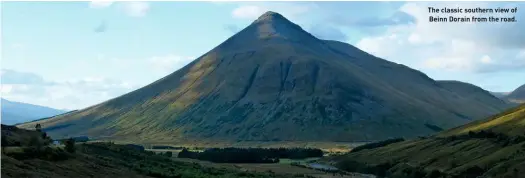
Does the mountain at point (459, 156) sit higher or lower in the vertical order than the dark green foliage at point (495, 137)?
lower

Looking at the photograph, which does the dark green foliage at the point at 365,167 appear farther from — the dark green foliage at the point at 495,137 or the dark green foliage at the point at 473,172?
the dark green foliage at the point at 473,172

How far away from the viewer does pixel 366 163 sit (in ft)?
571

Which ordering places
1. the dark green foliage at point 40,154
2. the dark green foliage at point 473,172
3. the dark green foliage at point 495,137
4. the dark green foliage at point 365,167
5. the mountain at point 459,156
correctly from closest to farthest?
the dark green foliage at point 40,154 < the dark green foliage at point 473,172 < the mountain at point 459,156 < the dark green foliage at point 495,137 < the dark green foliage at point 365,167

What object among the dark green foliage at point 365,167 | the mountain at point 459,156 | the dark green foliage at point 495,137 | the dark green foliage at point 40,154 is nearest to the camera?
the dark green foliage at point 40,154

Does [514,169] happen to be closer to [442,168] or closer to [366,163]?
[442,168]

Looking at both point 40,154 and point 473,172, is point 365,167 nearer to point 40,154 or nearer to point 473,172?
point 473,172

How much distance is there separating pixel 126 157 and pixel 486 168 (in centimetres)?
7020

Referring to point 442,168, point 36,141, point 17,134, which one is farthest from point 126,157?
point 442,168

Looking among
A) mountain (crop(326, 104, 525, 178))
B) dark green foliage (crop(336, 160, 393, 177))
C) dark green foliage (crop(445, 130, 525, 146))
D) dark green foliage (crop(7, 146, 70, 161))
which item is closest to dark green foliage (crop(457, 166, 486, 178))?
mountain (crop(326, 104, 525, 178))

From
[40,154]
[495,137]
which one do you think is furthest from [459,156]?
[40,154]

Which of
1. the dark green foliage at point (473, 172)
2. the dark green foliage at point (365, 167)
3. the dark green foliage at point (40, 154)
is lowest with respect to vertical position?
the dark green foliage at point (365, 167)

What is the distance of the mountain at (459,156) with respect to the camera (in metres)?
113

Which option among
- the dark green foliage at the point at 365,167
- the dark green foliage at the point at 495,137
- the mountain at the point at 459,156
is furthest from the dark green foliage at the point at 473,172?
the dark green foliage at the point at 365,167

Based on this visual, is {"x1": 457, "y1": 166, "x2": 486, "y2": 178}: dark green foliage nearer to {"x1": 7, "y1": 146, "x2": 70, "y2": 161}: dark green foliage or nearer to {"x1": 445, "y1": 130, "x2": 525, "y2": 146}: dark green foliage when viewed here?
{"x1": 445, "y1": 130, "x2": 525, "y2": 146}: dark green foliage
